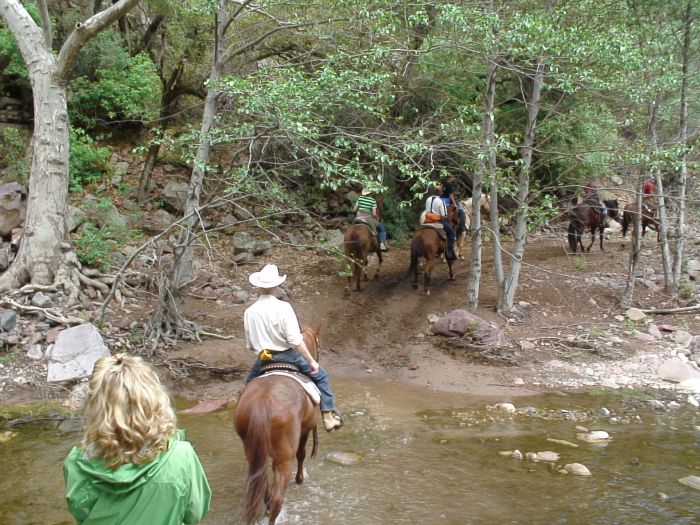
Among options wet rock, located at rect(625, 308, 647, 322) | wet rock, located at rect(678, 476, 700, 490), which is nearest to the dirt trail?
wet rock, located at rect(625, 308, 647, 322)

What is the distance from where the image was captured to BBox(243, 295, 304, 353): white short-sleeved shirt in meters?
5.57

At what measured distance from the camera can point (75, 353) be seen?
8.88m

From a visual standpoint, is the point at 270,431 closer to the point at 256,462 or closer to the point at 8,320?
the point at 256,462

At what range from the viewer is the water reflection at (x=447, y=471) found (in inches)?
225

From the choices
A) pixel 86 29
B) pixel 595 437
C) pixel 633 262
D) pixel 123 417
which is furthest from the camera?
pixel 633 262

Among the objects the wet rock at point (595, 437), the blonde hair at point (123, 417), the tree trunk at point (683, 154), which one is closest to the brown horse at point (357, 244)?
the wet rock at point (595, 437)

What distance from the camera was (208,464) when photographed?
6680 millimetres

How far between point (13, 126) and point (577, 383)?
15.2 m

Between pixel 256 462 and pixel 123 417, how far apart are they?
277cm

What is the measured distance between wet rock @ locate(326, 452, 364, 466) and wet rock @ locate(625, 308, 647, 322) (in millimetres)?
7255

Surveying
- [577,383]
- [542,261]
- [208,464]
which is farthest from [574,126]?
[208,464]

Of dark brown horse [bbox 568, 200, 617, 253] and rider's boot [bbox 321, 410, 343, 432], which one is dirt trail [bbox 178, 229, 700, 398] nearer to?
dark brown horse [bbox 568, 200, 617, 253]

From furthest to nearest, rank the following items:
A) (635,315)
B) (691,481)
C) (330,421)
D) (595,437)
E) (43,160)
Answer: (635,315), (43,160), (595,437), (691,481), (330,421)

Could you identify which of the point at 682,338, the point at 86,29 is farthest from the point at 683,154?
the point at 86,29
